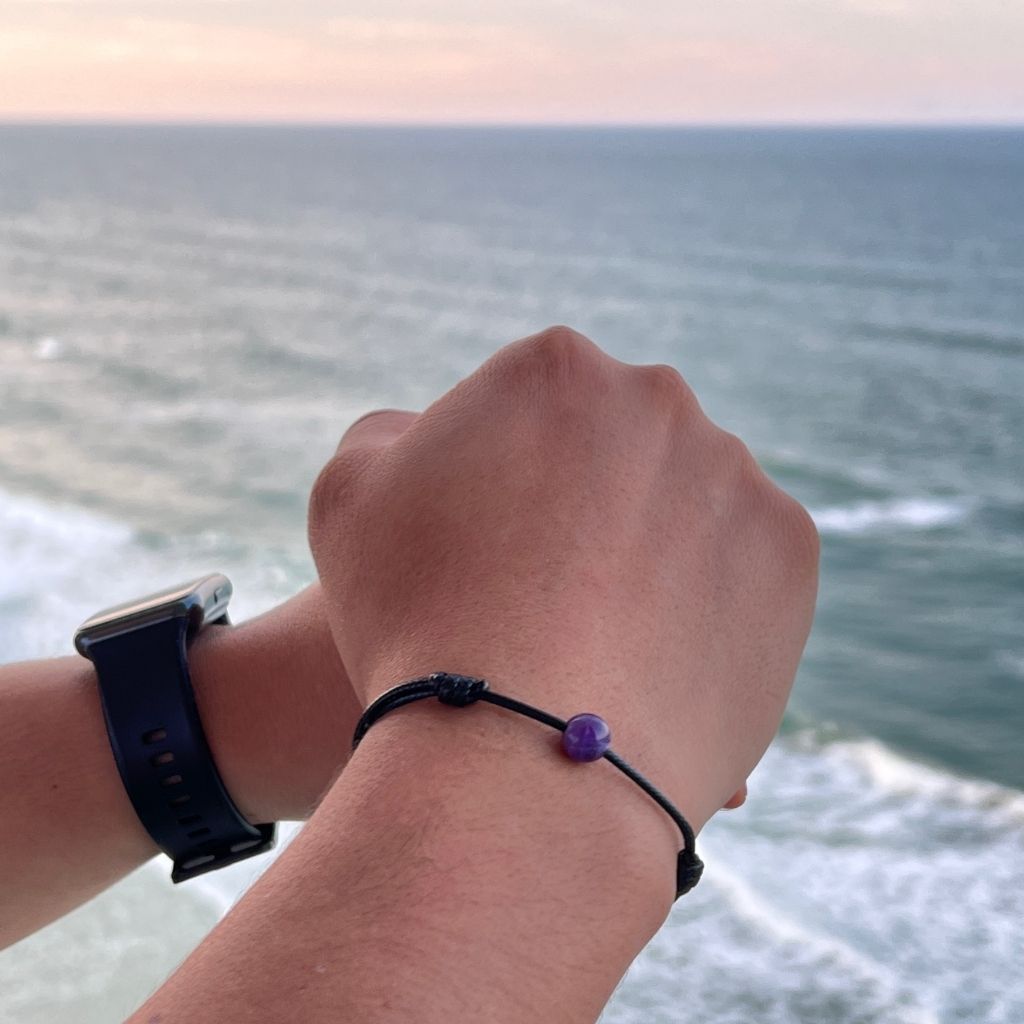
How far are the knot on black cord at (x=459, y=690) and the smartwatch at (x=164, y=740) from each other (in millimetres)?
306

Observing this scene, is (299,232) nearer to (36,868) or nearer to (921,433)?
(921,433)

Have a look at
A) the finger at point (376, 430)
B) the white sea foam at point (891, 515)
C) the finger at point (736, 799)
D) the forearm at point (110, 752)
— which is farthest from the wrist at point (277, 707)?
the white sea foam at point (891, 515)

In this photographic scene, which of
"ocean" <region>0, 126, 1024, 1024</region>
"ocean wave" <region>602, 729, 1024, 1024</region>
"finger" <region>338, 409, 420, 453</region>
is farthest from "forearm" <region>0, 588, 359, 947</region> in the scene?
"ocean wave" <region>602, 729, 1024, 1024</region>

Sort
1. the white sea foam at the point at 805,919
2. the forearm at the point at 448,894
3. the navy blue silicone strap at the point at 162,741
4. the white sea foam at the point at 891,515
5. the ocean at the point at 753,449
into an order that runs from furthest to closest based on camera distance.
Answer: the white sea foam at the point at 891,515, the ocean at the point at 753,449, the white sea foam at the point at 805,919, the navy blue silicone strap at the point at 162,741, the forearm at the point at 448,894

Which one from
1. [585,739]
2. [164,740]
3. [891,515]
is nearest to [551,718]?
[585,739]

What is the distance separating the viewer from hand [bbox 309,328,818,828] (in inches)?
16.6

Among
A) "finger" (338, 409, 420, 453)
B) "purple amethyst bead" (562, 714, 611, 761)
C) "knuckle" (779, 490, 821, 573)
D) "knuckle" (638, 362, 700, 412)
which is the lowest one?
"purple amethyst bead" (562, 714, 611, 761)

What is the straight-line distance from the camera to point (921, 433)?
6.60 metres

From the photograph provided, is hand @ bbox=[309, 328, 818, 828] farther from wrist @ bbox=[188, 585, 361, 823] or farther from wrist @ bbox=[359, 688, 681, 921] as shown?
wrist @ bbox=[188, 585, 361, 823]

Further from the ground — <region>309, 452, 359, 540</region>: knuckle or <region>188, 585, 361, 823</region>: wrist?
<region>309, 452, 359, 540</region>: knuckle

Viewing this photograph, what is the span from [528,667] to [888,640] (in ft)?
11.6

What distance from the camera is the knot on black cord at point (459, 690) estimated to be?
15.4 inches

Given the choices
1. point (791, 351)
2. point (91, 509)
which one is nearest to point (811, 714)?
point (91, 509)

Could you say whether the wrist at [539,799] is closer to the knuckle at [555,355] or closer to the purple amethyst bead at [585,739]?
the purple amethyst bead at [585,739]
